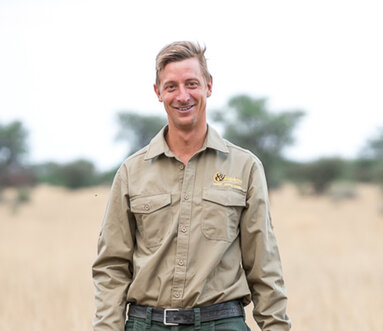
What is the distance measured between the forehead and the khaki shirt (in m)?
0.28

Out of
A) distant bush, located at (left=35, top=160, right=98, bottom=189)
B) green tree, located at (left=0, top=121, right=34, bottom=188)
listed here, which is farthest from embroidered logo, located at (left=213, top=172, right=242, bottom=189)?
distant bush, located at (left=35, top=160, right=98, bottom=189)

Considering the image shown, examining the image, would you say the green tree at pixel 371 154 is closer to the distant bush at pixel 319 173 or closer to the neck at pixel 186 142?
the distant bush at pixel 319 173

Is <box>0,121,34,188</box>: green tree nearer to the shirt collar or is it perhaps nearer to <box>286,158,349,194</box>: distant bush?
<box>286,158,349,194</box>: distant bush

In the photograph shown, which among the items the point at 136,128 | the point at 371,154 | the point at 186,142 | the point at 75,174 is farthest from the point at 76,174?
the point at 186,142

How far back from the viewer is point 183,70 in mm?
2893

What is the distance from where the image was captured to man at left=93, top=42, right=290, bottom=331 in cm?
277

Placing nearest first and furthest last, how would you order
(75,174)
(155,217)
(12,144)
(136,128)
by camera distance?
(155,217) → (136,128) → (12,144) → (75,174)

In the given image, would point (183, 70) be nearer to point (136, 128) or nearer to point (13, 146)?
point (136, 128)

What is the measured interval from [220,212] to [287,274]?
7.38 meters

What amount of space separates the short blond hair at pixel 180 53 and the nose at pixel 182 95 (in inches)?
5.1

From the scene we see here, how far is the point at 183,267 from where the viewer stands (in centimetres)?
276

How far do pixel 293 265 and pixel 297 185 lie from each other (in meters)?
30.5

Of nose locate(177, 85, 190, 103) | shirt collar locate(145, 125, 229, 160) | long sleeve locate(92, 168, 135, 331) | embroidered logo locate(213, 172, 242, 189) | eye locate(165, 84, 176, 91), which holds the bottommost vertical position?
long sleeve locate(92, 168, 135, 331)

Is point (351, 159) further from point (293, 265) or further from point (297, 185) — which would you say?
point (293, 265)
